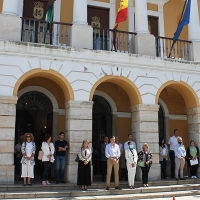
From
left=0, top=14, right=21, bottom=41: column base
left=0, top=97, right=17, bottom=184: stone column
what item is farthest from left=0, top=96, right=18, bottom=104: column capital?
left=0, top=14, right=21, bottom=41: column base

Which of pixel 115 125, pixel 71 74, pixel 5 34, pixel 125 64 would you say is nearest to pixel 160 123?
pixel 115 125

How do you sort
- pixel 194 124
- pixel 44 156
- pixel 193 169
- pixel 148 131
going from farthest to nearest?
pixel 194 124
pixel 193 169
pixel 148 131
pixel 44 156

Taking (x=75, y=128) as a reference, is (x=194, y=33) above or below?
above

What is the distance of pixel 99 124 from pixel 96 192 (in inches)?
186

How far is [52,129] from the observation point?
522 inches

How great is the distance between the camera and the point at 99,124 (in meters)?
14.1

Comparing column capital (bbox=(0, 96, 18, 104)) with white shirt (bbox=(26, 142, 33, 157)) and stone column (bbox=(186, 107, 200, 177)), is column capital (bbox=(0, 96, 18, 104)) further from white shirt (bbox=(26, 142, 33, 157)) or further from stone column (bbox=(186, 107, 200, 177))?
stone column (bbox=(186, 107, 200, 177))

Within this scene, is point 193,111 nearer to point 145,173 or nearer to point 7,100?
point 145,173

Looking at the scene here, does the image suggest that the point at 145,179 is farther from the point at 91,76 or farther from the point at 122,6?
the point at 122,6

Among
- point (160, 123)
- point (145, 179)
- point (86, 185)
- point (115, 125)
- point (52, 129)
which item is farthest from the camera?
point (160, 123)

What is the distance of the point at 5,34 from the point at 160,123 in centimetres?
832

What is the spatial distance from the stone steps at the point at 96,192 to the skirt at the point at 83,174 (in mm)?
288

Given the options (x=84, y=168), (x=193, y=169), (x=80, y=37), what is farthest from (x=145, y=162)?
(x=80, y=37)

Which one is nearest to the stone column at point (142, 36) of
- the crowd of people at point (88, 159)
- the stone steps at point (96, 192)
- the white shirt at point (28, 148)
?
the crowd of people at point (88, 159)
